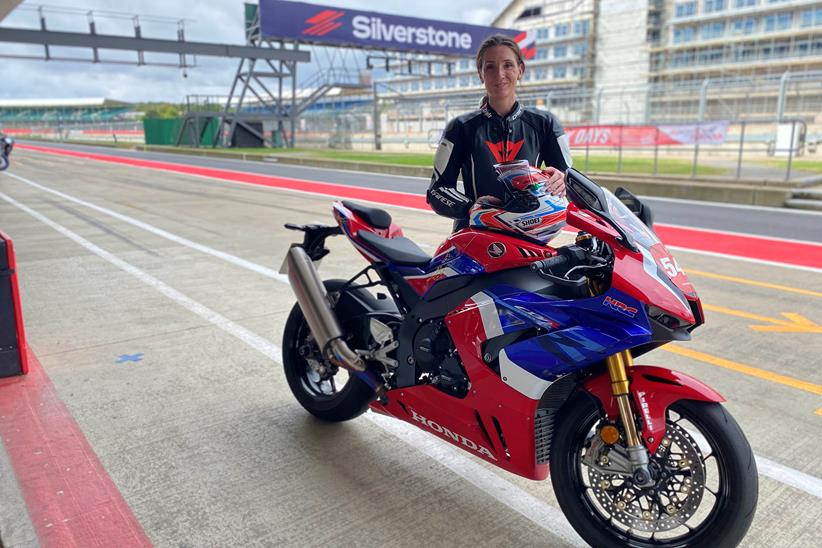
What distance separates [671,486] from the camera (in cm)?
251

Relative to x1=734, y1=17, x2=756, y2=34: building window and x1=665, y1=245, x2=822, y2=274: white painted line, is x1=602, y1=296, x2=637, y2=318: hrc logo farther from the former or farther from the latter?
x1=734, y1=17, x2=756, y2=34: building window

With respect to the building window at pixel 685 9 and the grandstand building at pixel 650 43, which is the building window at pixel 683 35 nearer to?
the grandstand building at pixel 650 43

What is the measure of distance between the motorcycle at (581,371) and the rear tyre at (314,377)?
0.72m

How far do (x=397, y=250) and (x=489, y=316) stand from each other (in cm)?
80

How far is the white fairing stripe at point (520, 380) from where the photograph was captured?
2611 mm

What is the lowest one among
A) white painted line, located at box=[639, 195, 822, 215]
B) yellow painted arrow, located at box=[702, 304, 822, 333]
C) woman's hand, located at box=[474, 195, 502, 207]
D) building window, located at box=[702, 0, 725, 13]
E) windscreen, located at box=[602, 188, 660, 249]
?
yellow painted arrow, located at box=[702, 304, 822, 333]

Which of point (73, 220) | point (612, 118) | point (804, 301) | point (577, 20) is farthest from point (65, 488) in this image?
point (577, 20)

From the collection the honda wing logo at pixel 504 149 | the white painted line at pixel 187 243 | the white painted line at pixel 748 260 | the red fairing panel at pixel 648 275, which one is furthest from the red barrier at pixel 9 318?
the white painted line at pixel 748 260

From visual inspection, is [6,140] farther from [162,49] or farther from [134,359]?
[134,359]

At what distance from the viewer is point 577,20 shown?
2670 inches

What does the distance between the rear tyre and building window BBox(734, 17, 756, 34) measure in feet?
214

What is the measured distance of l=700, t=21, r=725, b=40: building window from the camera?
59522 millimetres

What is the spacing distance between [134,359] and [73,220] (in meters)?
8.44

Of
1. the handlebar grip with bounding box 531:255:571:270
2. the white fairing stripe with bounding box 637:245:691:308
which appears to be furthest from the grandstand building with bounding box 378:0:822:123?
the white fairing stripe with bounding box 637:245:691:308
